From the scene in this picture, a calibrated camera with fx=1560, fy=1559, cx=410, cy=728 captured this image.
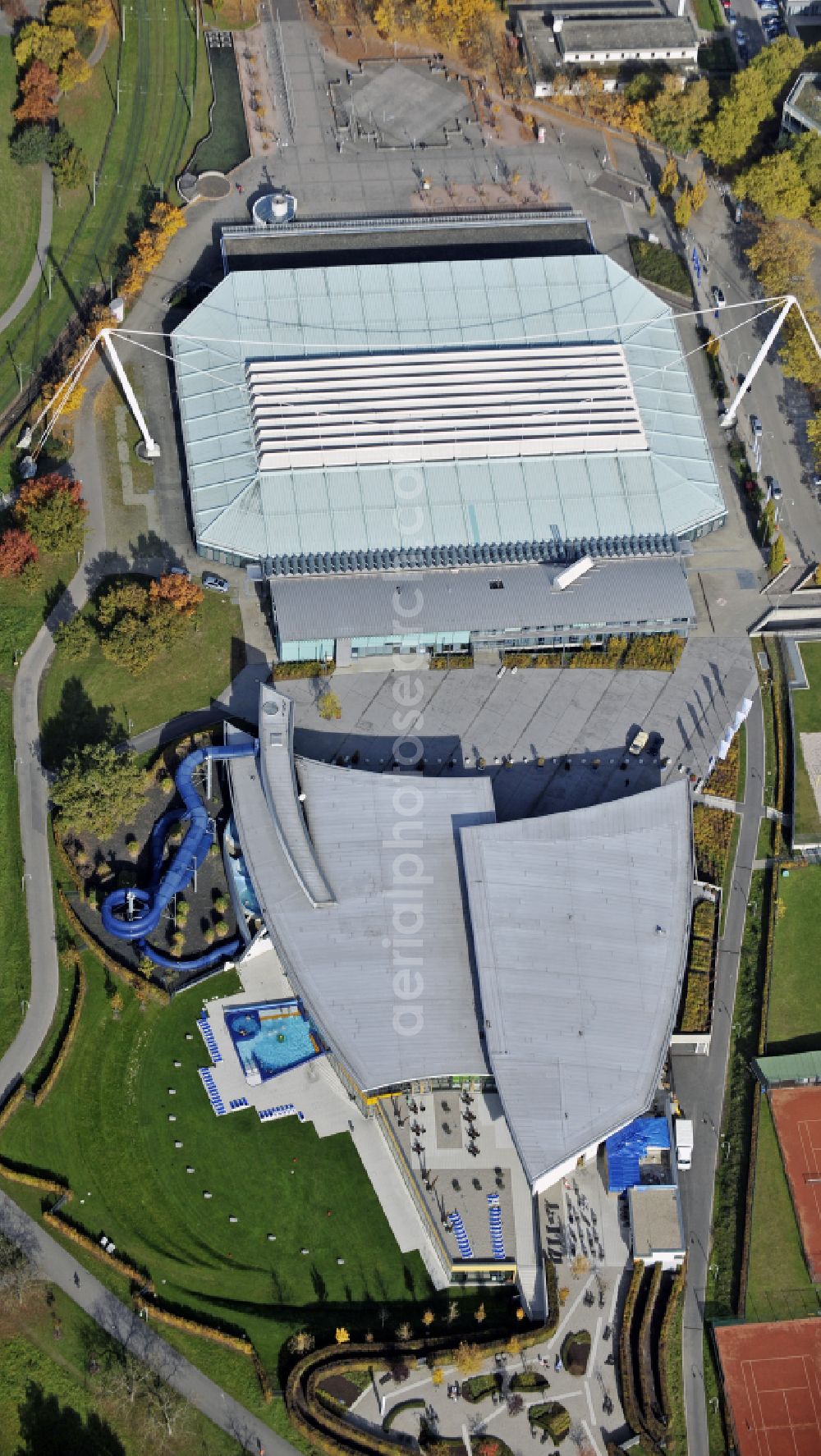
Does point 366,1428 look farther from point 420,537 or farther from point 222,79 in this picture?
point 222,79

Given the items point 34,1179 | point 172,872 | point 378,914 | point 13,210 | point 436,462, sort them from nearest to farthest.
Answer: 1. point 34,1179
2. point 378,914
3. point 172,872
4. point 436,462
5. point 13,210

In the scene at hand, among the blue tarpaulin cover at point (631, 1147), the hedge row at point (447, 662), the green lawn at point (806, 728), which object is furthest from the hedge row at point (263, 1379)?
the green lawn at point (806, 728)

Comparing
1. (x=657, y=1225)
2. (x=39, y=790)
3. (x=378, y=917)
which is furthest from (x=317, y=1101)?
(x=39, y=790)

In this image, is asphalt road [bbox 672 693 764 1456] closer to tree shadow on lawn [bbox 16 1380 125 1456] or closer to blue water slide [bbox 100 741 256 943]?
blue water slide [bbox 100 741 256 943]

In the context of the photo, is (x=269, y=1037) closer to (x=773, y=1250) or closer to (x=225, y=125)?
(x=773, y=1250)

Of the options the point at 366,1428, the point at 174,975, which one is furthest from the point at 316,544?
the point at 366,1428

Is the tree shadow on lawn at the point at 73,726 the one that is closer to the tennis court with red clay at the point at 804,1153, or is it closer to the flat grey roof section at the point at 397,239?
the flat grey roof section at the point at 397,239

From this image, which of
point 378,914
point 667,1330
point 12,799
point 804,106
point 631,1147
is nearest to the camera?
point 667,1330
